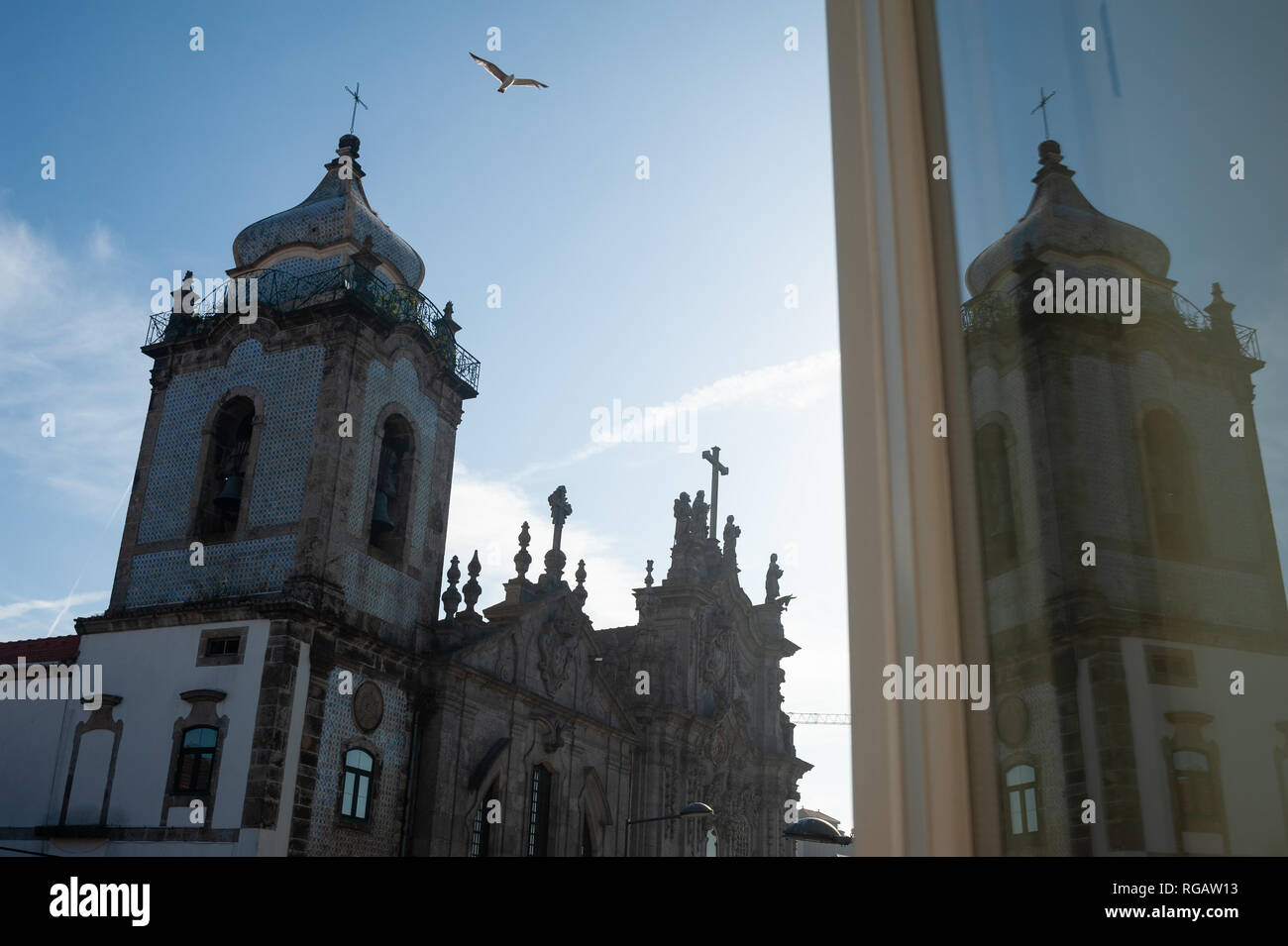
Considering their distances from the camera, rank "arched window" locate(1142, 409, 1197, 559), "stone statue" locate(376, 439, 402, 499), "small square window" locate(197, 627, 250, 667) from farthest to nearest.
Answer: "stone statue" locate(376, 439, 402, 499) → "small square window" locate(197, 627, 250, 667) → "arched window" locate(1142, 409, 1197, 559)

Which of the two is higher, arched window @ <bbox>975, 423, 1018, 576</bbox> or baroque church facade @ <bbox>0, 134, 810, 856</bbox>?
baroque church facade @ <bbox>0, 134, 810, 856</bbox>

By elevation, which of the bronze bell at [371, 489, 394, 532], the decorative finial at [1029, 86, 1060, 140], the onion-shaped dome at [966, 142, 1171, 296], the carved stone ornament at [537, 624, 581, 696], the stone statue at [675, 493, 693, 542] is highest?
the stone statue at [675, 493, 693, 542]

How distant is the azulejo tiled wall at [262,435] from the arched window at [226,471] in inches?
10.6

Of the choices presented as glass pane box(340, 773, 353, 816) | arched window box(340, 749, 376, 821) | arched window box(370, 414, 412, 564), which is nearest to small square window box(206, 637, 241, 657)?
arched window box(340, 749, 376, 821)

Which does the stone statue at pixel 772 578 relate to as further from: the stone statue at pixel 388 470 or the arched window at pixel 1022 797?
the arched window at pixel 1022 797

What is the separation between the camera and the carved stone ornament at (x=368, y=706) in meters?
19.2

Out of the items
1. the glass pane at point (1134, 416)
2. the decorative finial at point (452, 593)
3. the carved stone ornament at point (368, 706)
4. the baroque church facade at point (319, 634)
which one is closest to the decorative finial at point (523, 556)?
the baroque church facade at point (319, 634)

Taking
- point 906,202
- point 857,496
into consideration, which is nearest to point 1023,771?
point 857,496

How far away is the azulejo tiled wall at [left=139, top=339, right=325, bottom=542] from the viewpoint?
1991 cm

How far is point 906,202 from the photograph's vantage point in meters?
1.65

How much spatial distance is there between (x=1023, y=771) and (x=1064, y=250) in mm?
621

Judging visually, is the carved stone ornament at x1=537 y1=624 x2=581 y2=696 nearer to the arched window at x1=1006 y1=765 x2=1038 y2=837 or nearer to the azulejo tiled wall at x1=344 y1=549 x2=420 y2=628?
the azulejo tiled wall at x1=344 y1=549 x2=420 y2=628

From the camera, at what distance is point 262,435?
20.6 metres
